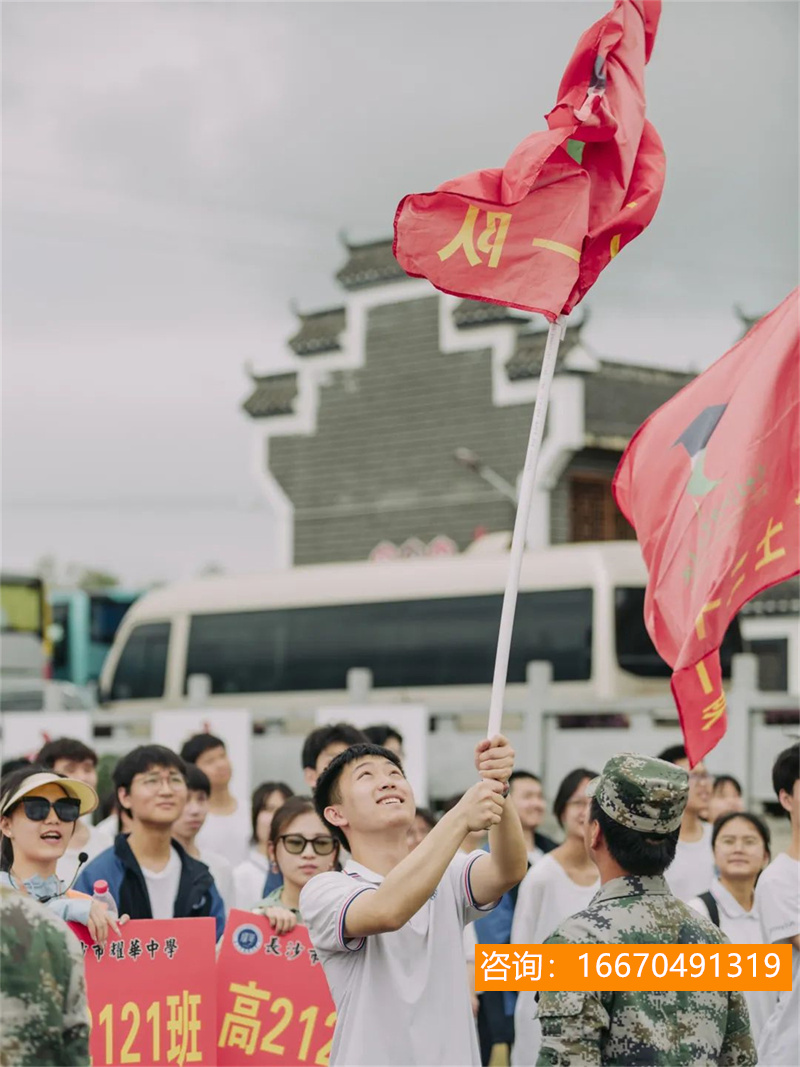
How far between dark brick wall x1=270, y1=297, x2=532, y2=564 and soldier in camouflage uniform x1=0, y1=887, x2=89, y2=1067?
23.3 m

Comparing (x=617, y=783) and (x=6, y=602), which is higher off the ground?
(x=6, y=602)

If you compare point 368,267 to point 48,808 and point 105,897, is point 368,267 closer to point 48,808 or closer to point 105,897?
point 105,897

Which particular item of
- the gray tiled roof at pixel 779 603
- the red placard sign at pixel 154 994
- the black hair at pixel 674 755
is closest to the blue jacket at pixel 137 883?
the red placard sign at pixel 154 994

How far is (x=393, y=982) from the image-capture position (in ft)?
12.1

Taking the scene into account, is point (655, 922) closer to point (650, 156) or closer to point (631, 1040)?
point (631, 1040)

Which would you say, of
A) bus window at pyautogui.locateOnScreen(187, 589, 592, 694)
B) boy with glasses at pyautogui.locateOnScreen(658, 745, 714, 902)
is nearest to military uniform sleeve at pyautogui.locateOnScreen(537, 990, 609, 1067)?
boy with glasses at pyautogui.locateOnScreen(658, 745, 714, 902)

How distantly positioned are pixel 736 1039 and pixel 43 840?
1946mm

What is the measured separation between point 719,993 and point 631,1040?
23 centimetres

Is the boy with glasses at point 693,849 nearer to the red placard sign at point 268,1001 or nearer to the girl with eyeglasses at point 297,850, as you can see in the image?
the girl with eyeglasses at point 297,850

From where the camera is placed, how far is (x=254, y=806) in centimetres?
734

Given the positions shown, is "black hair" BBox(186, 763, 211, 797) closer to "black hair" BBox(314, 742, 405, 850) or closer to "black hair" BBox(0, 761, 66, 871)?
"black hair" BBox(0, 761, 66, 871)

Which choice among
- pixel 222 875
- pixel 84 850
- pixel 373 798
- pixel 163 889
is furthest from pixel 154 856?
pixel 373 798

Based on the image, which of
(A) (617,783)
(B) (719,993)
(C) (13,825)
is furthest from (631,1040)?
(C) (13,825)

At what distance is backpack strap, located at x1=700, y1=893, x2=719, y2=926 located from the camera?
231 inches
